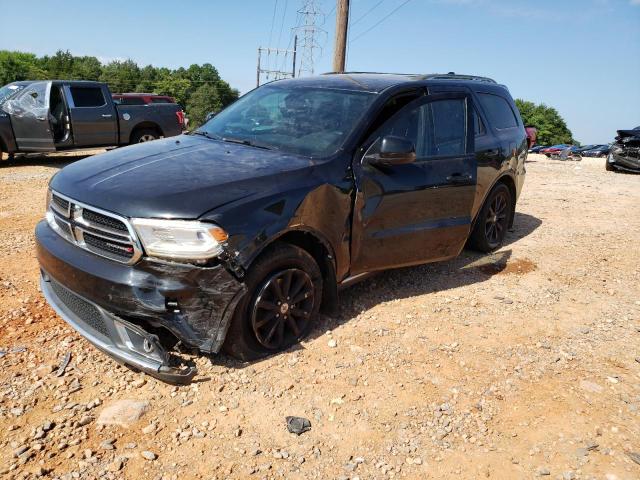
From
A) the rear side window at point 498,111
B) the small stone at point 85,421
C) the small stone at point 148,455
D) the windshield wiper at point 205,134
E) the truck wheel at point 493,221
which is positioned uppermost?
the rear side window at point 498,111

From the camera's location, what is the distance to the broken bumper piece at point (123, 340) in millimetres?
2709

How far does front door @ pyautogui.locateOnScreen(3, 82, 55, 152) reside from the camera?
10.4 m

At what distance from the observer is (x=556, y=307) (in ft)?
14.6

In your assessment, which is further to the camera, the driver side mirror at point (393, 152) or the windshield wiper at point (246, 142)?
the windshield wiper at point (246, 142)

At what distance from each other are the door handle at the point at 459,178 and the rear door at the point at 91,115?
30.8ft

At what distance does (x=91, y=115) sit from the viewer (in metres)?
11.2

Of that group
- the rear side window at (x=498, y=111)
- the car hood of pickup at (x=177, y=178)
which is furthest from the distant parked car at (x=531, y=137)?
the car hood of pickup at (x=177, y=178)

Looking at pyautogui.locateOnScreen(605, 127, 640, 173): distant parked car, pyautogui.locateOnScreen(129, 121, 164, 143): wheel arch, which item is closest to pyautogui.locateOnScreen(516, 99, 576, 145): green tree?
pyautogui.locateOnScreen(605, 127, 640, 173): distant parked car

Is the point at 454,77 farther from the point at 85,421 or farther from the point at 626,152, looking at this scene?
the point at 626,152

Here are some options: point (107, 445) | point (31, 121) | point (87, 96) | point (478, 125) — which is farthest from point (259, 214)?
point (87, 96)

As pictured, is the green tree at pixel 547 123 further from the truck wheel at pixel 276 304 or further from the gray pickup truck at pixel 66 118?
the truck wheel at pixel 276 304

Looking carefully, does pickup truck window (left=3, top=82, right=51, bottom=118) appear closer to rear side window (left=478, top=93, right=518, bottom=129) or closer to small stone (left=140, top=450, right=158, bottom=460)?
rear side window (left=478, top=93, right=518, bottom=129)

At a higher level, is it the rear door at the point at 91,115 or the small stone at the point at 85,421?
the rear door at the point at 91,115

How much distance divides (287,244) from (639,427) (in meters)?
2.31
